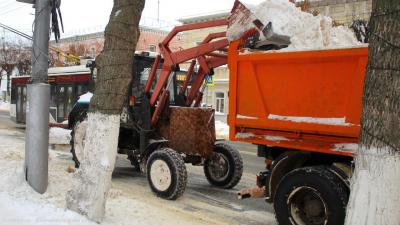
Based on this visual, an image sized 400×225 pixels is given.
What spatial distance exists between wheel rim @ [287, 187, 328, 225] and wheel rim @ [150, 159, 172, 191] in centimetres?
259

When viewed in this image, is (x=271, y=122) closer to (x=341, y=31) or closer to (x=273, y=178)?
(x=273, y=178)

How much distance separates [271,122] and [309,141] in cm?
53

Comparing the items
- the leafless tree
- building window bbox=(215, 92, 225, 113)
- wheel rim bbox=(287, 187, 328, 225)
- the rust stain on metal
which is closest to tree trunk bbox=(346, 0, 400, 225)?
wheel rim bbox=(287, 187, 328, 225)

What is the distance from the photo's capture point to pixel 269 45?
622 centimetres

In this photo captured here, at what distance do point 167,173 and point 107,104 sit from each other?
8.39 feet

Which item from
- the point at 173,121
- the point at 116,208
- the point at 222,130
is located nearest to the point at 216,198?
the point at 173,121

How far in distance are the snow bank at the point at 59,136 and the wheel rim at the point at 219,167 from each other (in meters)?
7.57

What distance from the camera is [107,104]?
17.7 ft

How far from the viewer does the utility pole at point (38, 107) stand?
6680 mm

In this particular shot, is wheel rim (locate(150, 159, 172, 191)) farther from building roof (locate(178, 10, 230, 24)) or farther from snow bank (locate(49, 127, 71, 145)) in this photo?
building roof (locate(178, 10, 230, 24))

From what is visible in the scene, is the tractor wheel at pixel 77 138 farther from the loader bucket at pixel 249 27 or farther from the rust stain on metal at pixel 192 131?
the loader bucket at pixel 249 27

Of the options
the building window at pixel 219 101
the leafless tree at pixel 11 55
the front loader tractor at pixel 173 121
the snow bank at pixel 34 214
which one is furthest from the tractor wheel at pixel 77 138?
the leafless tree at pixel 11 55

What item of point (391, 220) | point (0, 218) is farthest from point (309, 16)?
point (0, 218)

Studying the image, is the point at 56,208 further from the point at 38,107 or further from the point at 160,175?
the point at 160,175
